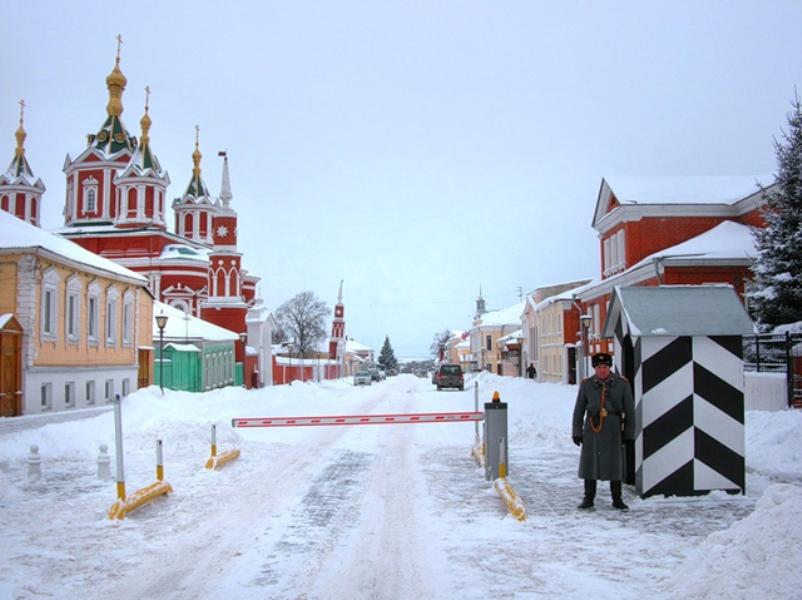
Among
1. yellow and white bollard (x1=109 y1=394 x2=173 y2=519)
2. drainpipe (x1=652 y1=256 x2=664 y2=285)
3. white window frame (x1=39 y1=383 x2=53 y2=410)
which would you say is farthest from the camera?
drainpipe (x1=652 y1=256 x2=664 y2=285)

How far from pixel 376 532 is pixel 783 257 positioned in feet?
54.9

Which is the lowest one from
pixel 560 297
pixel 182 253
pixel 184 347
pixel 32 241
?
pixel 184 347

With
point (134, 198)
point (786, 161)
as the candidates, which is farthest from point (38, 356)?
point (134, 198)

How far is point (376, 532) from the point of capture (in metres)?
8.15

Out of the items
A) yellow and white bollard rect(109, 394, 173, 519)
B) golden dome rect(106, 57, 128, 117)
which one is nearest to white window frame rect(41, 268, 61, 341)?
yellow and white bollard rect(109, 394, 173, 519)

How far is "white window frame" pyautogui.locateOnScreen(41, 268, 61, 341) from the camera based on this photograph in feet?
84.7

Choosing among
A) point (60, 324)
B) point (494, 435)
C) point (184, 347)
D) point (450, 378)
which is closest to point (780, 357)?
point (494, 435)

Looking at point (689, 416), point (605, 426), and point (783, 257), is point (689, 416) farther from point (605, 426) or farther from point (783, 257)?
point (783, 257)

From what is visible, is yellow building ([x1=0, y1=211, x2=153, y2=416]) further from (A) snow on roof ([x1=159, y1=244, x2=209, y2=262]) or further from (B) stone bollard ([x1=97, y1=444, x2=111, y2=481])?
(A) snow on roof ([x1=159, y1=244, x2=209, y2=262])

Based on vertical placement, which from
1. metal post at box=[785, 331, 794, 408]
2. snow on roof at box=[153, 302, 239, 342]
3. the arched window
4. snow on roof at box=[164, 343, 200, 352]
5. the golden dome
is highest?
the golden dome

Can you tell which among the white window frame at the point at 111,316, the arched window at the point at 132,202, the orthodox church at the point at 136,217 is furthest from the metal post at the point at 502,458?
the arched window at the point at 132,202

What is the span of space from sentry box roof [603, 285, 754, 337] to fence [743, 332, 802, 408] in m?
5.64

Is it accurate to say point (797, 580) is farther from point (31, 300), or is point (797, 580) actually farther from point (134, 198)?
point (134, 198)

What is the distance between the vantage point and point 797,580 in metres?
5.16
